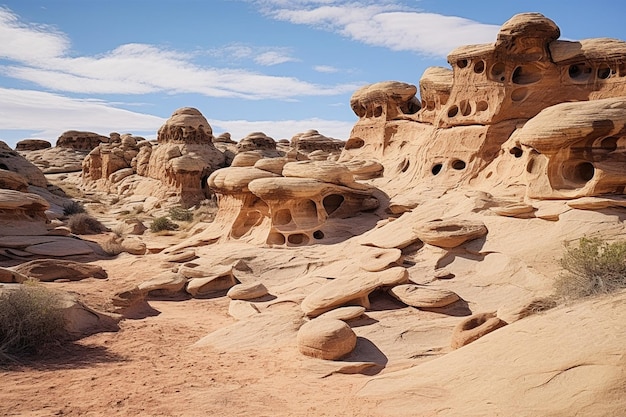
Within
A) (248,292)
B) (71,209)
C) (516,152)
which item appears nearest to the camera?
(248,292)

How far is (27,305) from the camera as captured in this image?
21.5ft

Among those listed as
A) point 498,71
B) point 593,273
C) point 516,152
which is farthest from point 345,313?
point 498,71

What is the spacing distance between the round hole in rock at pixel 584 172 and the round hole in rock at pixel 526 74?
15.9 ft

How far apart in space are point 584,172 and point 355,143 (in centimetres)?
1056

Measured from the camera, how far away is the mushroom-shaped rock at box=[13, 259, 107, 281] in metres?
11.2

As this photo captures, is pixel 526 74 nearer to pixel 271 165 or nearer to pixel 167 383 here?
pixel 271 165

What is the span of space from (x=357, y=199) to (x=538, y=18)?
6896 mm

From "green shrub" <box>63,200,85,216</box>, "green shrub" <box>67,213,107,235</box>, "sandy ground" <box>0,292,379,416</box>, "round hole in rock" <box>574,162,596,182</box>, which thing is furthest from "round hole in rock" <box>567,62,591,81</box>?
"green shrub" <box>63,200,85,216</box>

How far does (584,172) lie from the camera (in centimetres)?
1034

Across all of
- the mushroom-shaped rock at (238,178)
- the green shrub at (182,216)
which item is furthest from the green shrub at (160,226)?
the mushroom-shaped rock at (238,178)

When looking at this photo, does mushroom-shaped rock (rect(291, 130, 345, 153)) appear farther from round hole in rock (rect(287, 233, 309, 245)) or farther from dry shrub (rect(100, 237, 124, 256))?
round hole in rock (rect(287, 233, 309, 245))

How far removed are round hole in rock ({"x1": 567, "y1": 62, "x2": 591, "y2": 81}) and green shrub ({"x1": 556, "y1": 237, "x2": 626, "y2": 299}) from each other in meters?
8.51

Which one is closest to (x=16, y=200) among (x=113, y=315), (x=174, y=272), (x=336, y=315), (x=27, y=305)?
(x=174, y=272)

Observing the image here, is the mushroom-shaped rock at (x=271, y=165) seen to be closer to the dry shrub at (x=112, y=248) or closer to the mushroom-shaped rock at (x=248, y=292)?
the dry shrub at (x=112, y=248)
